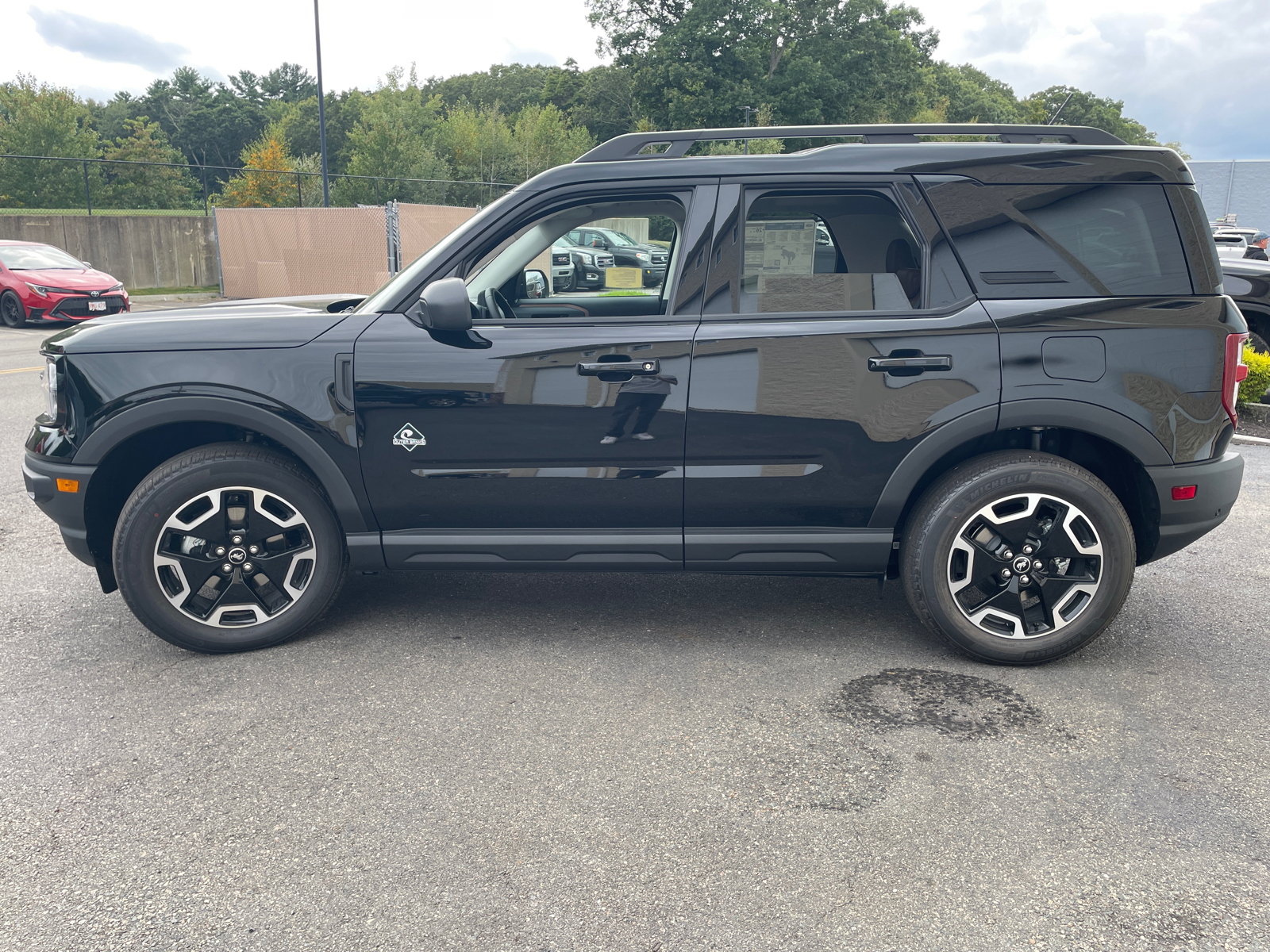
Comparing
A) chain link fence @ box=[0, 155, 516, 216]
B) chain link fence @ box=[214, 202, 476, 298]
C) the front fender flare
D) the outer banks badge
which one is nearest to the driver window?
the outer banks badge

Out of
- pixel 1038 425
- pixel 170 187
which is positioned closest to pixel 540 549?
pixel 1038 425

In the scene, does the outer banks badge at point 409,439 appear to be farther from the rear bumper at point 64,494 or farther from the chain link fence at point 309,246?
the chain link fence at point 309,246

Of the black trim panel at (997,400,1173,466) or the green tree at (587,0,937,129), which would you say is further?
the green tree at (587,0,937,129)

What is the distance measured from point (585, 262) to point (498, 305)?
42 centimetres

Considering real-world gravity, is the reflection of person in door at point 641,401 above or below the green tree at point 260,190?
below

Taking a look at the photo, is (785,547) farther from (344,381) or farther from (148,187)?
(148,187)

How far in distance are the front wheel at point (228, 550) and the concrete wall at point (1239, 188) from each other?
60131 millimetres

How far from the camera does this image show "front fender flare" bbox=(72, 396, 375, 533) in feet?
12.0

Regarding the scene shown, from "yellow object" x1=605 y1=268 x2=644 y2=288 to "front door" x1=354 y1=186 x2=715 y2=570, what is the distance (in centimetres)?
19

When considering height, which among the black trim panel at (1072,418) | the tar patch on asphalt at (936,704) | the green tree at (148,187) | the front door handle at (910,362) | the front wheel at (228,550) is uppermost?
the green tree at (148,187)

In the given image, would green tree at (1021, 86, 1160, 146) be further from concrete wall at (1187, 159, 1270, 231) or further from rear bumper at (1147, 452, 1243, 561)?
rear bumper at (1147, 452, 1243, 561)

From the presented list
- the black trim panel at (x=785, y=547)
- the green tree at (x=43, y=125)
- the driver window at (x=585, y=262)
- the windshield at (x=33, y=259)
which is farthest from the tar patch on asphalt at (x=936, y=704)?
the green tree at (x=43, y=125)

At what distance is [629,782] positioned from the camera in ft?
9.61

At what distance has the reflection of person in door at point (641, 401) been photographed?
361 cm
